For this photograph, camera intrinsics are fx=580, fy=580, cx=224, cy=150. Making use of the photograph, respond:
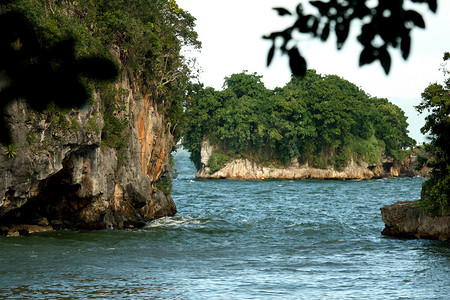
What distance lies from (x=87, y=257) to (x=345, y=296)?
22.4 ft

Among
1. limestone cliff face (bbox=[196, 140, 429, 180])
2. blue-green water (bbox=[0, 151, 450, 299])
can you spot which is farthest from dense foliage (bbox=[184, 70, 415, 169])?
blue-green water (bbox=[0, 151, 450, 299])

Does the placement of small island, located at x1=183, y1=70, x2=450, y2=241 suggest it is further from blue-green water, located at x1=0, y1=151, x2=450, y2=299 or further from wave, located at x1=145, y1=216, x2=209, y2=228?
blue-green water, located at x1=0, y1=151, x2=450, y2=299

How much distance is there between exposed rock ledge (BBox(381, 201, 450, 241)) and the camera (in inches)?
704

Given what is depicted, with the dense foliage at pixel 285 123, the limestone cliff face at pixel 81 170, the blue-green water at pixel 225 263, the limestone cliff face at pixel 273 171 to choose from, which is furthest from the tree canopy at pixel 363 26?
the limestone cliff face at pixel 273 171

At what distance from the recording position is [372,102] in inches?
3147

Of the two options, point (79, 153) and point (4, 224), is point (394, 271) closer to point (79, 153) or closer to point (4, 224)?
point (79, 153)

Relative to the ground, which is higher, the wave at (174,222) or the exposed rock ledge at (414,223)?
the exposed rock ledge at (414,223)

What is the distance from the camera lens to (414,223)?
18.7m

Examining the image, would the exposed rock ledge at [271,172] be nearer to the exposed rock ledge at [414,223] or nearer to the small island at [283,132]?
the small island at [283,132]

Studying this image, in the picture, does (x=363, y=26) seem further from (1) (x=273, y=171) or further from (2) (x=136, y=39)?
(1) (x=273, y=171)

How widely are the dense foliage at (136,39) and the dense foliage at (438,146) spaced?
10.1 m

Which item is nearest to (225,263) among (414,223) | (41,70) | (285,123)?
(414,223)

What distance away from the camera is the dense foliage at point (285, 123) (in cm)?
6744

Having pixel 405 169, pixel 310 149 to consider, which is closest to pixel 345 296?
pixel 310 149
